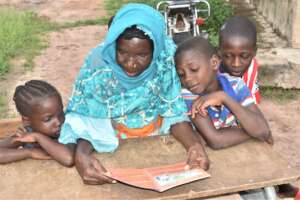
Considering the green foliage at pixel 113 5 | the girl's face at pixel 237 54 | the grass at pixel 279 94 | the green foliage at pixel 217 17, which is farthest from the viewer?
the green foliage at pixel 113 5

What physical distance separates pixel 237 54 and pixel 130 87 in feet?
2.71

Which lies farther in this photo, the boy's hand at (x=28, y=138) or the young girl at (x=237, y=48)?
the young girl at (x=237, y=48)

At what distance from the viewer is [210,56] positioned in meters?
2.83

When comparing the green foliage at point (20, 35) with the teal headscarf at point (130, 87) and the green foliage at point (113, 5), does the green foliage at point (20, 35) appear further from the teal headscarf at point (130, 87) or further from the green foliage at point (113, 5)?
the teal headscarf at point (130, 87)

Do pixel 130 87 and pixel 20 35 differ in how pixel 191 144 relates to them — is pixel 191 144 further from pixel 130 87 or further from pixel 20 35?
pixel 20 35

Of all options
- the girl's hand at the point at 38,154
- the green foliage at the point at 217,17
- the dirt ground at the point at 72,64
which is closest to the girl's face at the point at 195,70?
the girl's hand at the point at 38,154

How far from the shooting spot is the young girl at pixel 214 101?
2.65 meters

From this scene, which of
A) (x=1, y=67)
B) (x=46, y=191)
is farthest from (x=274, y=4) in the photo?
(x=46, y=191)

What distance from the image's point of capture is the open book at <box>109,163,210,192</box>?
2.21 meters

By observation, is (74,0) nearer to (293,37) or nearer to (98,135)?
(293,37)

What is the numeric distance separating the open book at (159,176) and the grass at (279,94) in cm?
340

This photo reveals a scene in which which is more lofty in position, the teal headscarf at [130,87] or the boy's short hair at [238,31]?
the boy's short hair at [238,31]

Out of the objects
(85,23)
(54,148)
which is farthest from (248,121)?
A: (85,23)

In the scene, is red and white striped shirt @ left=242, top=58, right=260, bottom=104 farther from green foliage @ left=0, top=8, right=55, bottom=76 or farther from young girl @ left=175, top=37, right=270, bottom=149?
green foliage @ left=0, top=8, right=55, bottom=76
